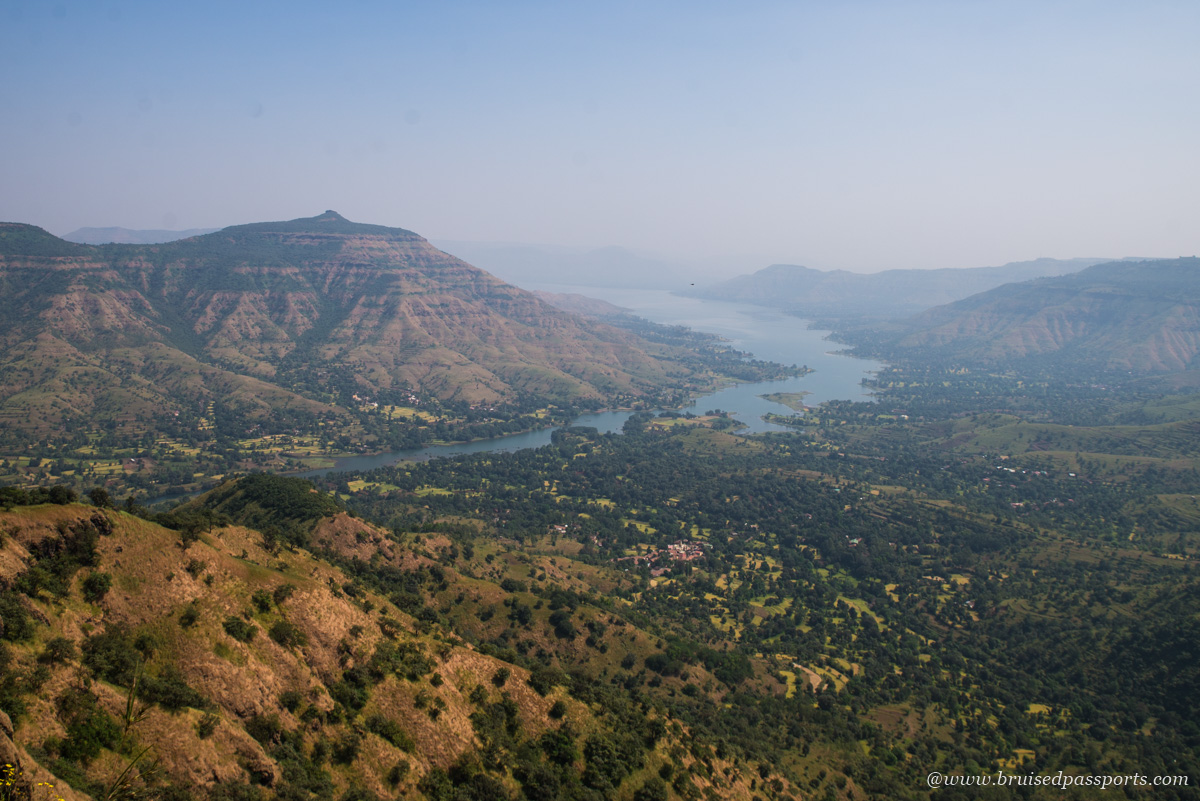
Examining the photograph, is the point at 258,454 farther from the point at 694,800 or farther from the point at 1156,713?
the point at 1156,713

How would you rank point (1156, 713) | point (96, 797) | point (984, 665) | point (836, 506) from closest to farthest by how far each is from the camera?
point (96, 797) < point (1156, 713) < point (984, 665) < point (836, 506)

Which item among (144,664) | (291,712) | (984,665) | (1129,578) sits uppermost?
(144,664)

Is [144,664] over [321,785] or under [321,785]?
over

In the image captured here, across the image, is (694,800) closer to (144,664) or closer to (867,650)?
(144,664)

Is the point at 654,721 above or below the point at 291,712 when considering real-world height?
below

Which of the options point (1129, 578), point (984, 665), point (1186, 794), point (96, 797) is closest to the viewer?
point (96, 797)

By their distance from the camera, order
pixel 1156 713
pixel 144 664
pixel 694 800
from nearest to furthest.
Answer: pixel 144 664 → pixel 694 800 → pixel 1156 713

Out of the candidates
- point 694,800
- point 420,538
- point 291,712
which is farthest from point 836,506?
point 291,712

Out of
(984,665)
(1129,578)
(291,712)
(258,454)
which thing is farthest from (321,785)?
(258,454)

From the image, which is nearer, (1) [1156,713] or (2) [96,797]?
(2) [96,797]
